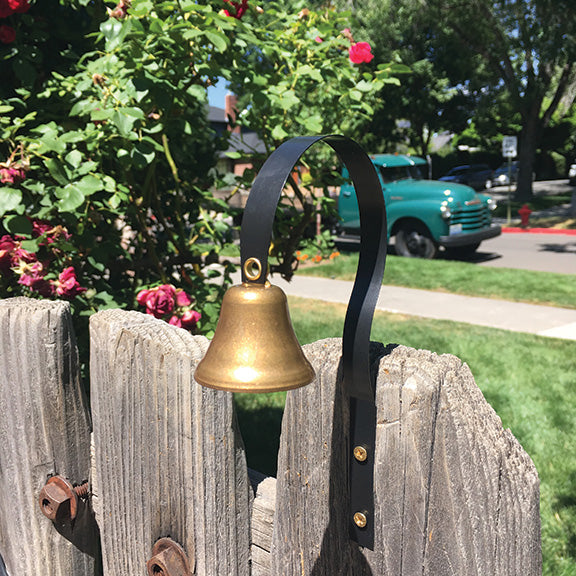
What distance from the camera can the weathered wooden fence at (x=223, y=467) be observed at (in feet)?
2.81

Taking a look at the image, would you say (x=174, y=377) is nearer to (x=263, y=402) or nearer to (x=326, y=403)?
(x=326, y=403)

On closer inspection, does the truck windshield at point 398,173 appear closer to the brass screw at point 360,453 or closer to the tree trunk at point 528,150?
the brass screw at point 360,453

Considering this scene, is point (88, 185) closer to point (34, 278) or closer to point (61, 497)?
point (34, 278)

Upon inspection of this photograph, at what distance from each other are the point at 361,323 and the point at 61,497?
0.92m

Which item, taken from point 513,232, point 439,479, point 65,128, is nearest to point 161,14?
point 65,128

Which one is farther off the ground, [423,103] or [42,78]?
[423,103]

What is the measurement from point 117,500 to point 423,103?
32387mm

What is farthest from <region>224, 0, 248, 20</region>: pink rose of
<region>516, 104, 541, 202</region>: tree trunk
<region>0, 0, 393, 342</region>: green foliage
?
<region>516, 104, 541, 202</region>: tree trunk

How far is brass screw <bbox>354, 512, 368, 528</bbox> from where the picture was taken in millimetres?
938

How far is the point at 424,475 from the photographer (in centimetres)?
88

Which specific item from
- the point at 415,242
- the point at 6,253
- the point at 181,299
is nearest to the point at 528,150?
the point at 415,242

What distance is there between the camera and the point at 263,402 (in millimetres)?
4289

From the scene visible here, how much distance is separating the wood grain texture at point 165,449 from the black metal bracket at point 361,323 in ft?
0.98

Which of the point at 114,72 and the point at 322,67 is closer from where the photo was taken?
the point at 114,72
